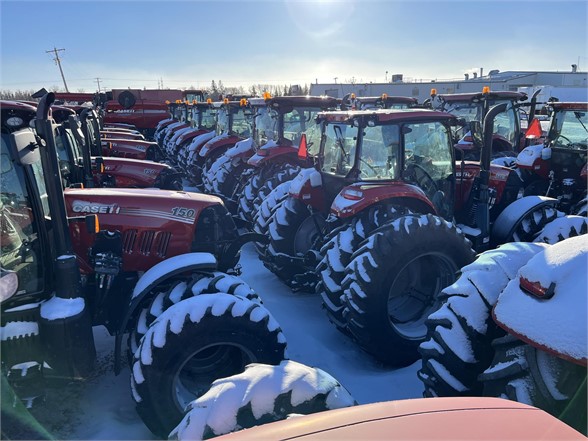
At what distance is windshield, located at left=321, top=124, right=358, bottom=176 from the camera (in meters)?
4.75

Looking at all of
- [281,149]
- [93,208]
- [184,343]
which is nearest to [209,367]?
[184,343]

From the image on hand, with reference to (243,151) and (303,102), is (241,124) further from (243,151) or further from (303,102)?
(303,102)

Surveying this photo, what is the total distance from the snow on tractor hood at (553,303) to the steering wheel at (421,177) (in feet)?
8.77

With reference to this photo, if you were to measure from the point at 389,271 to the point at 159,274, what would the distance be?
177 cm

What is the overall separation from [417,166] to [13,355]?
3894 millimetres

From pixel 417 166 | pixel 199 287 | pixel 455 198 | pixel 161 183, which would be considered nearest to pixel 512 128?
pixel 455 198

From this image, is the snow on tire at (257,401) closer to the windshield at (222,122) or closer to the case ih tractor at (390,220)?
the case ih tractor at (390,220)

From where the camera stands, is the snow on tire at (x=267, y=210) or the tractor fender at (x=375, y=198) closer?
the tractor fender at (x=375, y=198)

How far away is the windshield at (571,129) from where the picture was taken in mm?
7358

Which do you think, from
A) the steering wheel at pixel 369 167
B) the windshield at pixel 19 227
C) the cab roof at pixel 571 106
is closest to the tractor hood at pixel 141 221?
the windshield at pixel 19 227

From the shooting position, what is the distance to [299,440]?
51.6 inches

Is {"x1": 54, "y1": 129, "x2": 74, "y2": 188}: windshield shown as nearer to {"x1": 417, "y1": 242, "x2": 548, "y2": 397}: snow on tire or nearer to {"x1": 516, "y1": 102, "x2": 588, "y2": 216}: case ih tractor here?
{"x1": 417, "y1": 242, "x2": 548, "y2": 397}: snow on tire

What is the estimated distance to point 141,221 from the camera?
3.58 meters

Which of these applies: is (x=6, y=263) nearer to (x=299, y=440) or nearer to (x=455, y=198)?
(x=299, y=440)
